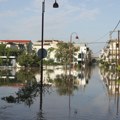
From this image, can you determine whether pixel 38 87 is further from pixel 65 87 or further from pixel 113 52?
pixel 113 52

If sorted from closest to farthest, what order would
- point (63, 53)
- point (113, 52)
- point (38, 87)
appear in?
point (38, 87) < point (63, 53) < point (113, 52)

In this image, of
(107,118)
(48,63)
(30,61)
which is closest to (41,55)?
(107,118)

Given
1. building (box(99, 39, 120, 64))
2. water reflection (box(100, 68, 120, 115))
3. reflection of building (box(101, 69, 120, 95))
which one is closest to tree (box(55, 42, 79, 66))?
building (box(99, 39, 120, 64))

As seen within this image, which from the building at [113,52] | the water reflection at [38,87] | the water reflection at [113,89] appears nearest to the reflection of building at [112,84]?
the water reflection at [113,89]

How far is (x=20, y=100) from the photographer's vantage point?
63.1 feet

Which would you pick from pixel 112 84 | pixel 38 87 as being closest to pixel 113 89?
pixel 38 87

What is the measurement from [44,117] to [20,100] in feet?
20.0

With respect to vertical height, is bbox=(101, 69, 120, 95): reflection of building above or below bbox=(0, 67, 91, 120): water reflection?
below

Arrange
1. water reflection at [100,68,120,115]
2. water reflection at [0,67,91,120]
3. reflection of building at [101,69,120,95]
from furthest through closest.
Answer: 1. reflection of building at [101,69,120,95]
2. water reflection at [100,68,120,115]
3. water reflection at [0,67,91,120]

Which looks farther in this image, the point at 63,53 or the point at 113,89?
the point at 63,53

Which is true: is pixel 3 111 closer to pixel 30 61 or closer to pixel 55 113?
pixel 55 113

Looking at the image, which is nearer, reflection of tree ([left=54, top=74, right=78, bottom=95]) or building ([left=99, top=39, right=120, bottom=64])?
reflection of tree ([left=54, top=74, right=78, bottom=95])

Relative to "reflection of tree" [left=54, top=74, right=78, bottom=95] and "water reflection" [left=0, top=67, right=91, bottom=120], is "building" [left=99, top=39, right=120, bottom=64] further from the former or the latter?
"reflection of tree" [left=54, top=74, right=78, bottom=95]

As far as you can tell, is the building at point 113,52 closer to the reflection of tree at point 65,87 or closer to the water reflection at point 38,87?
the water reflection at point 38,87
